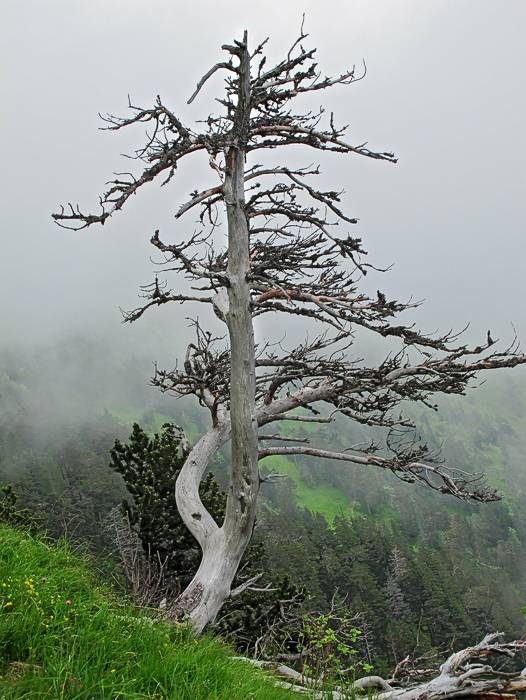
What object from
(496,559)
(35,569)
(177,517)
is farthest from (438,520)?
(35,569)

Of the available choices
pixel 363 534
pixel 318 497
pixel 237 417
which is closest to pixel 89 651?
pixel 237 417

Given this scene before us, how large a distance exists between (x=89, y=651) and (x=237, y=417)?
4367 mm

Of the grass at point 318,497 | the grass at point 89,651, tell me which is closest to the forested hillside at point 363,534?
the grass at point 318,497

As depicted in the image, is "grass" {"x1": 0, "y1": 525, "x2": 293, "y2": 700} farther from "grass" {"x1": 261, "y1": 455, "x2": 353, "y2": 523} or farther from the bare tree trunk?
"grass" {"x1": 261, "y1": 455, "x2": 353, "y2": 523}

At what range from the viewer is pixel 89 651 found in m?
3.20

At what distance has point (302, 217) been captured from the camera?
8250mm

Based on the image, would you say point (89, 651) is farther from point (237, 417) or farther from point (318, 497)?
point (318, 497)

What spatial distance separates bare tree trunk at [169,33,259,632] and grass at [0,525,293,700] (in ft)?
10.2

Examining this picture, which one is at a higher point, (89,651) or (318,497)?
(318,497)

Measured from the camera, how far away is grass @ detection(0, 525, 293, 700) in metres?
2.95

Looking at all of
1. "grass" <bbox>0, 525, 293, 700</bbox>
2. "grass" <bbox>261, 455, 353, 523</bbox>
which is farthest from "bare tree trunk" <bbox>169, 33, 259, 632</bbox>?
"grass" <bbox>261, 455, 353, 523</bbox>

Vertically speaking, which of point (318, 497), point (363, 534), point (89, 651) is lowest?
point (89, 651)

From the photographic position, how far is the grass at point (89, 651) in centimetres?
295

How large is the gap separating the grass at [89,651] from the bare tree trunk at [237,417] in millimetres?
3098
